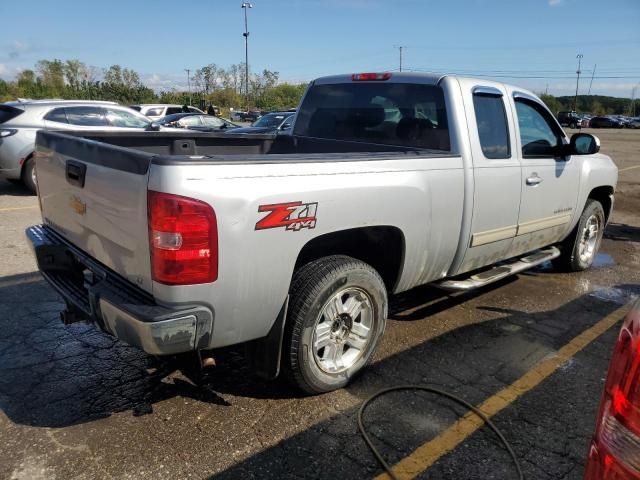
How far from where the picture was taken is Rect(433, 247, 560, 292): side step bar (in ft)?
13.1

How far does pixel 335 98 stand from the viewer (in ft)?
15.5

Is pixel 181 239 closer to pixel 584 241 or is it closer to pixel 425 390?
pixel 425 390

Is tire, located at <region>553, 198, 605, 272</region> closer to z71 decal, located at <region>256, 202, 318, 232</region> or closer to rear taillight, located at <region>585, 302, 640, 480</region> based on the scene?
z71 decal, located at <region>256, 202, 318, 232</region>

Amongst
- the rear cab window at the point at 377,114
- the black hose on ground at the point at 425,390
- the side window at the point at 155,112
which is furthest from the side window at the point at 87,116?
the side window at the point at 155,112

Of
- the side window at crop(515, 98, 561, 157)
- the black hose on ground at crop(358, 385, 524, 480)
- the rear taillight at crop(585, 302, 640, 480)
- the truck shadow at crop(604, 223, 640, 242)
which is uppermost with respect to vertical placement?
the side window at crop(515, 98, 561, 157)

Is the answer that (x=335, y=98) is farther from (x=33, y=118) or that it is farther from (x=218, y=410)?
(x=33, y=118)

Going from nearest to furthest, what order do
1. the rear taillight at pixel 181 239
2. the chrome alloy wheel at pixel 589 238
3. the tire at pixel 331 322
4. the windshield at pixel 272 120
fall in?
the rear taillight at pixel 181 239
the tire at pixel 331 322
the chrome alloy wheel at pixel 589 238
the windshield at pixel 272 120

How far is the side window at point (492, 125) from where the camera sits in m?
4.04

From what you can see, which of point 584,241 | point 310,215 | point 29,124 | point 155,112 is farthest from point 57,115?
point 155,112

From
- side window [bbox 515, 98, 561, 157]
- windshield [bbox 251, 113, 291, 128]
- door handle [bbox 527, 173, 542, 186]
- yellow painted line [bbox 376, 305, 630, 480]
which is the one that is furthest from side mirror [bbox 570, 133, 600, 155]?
windshield [bbox 251, 113, 291, 128]

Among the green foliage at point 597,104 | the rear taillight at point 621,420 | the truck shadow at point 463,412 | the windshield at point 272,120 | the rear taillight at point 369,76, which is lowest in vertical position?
the truck shadow at point 463,412

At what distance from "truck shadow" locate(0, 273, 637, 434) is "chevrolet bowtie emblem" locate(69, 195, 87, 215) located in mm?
996

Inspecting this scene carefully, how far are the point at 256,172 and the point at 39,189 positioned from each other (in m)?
1.99

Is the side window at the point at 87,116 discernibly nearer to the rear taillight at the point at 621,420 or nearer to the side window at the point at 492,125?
the side window at the point at 492,125
